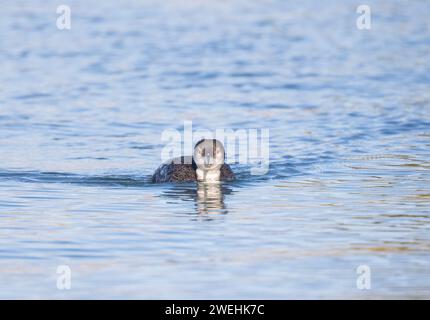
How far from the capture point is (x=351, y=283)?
9.19 m

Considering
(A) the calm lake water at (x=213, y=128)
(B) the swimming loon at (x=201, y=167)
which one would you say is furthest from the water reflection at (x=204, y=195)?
(B) the swimming loon at (x=201, y=167)

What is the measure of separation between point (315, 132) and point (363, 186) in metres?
4.29

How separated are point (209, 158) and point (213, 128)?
4.56 metres

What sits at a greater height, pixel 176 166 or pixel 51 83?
pixel 51 83

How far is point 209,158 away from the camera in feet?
44.5

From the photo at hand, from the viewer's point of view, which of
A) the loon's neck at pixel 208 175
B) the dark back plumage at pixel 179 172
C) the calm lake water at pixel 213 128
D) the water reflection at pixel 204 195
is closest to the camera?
the calm lake water at pixel 213 128

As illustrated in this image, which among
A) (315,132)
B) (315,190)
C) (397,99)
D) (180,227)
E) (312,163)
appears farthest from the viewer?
(397,99)

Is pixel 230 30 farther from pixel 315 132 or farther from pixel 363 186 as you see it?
pixel 363 186

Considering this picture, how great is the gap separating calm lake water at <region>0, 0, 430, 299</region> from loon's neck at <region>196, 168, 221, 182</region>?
0.52 ft

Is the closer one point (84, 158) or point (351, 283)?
point (351, 283)

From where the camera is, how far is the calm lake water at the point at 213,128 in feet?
31.8

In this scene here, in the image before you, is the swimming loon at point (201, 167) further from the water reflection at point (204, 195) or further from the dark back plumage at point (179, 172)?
the water reflection at point (204, 195)

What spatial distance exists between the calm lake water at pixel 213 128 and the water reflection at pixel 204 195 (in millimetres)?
41

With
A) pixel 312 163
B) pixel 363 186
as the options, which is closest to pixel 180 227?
pixel 363 186
